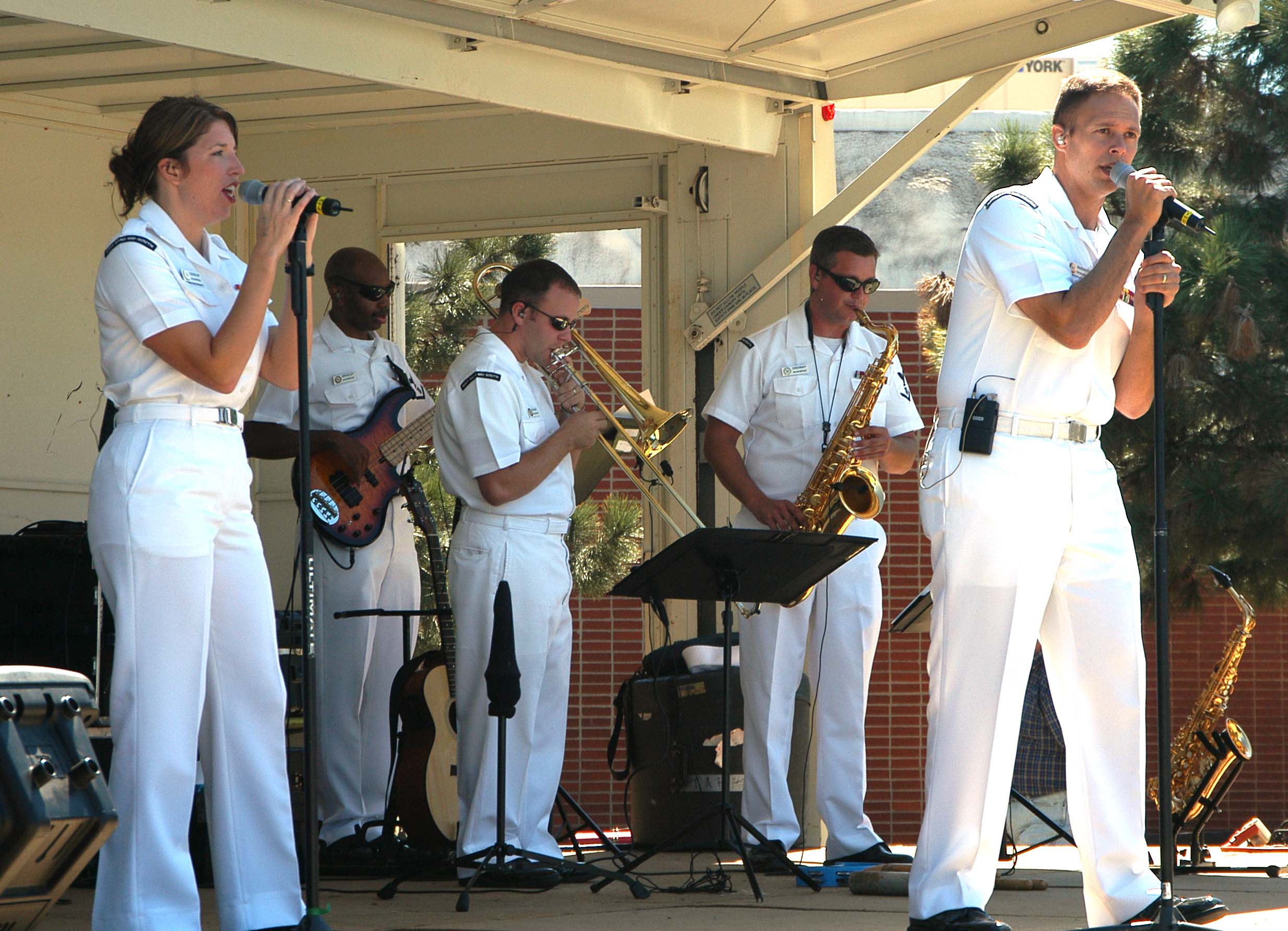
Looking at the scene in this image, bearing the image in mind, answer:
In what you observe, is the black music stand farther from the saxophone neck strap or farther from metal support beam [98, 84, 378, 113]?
metal support beam [98, 84, 378, 113]

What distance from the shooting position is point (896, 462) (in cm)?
607

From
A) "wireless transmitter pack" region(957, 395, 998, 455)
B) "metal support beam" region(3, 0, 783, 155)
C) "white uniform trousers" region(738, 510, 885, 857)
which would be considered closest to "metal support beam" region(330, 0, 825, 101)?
"metal support beam" region(3, 0, 783, 155)

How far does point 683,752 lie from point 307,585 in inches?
133

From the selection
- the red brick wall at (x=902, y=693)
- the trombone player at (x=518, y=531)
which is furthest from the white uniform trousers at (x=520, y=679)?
the red brick wall at (x=902, y=693)

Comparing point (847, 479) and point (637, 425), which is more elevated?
point (637, 425)

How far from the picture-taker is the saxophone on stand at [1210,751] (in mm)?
6309

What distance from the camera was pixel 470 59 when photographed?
608 centimetres

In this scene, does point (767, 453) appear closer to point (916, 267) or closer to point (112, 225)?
point (112, 225)

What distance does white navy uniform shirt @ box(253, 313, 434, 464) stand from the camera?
20.5 feet

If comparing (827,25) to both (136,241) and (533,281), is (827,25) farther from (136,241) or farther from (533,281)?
(136,241)

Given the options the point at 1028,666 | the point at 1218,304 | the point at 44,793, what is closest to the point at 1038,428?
the point at 1028,666

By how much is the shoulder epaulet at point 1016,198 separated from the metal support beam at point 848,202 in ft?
7.82

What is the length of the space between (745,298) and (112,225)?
291 centimetres

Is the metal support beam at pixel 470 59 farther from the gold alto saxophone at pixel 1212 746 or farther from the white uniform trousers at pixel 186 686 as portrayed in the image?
the gold alto saxophone at pixel 1212 746
